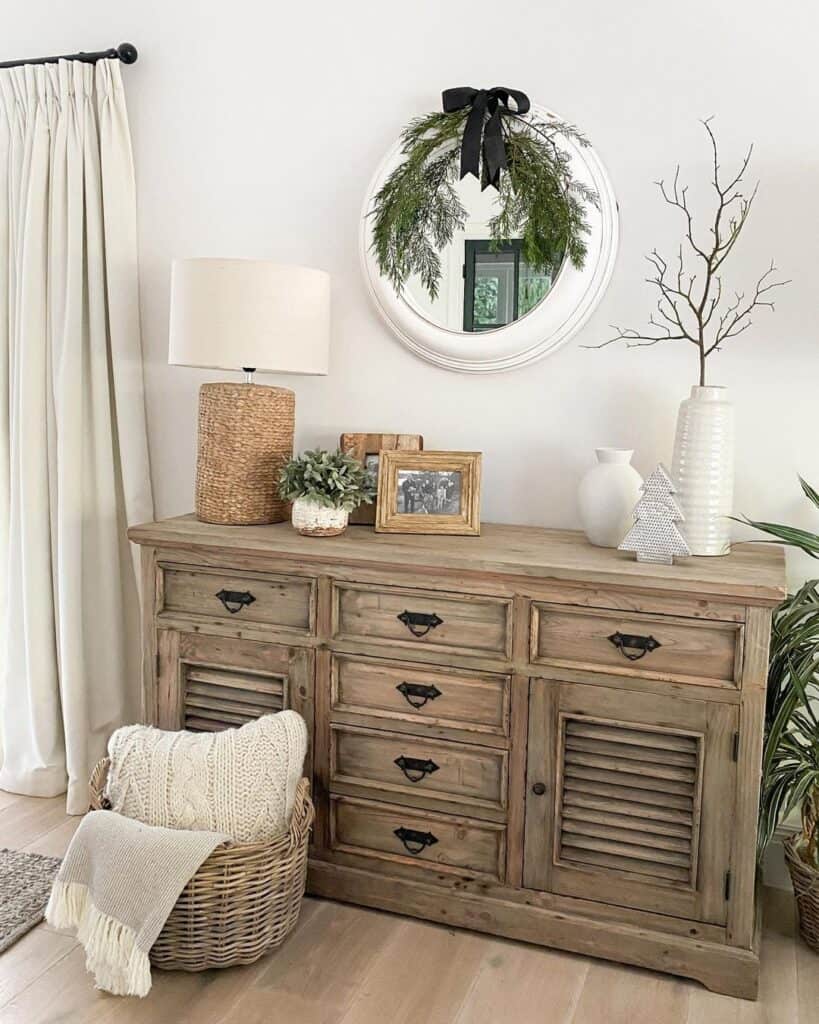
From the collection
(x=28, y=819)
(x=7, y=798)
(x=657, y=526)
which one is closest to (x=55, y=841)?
(x=28, y=819)

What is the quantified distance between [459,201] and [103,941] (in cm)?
188

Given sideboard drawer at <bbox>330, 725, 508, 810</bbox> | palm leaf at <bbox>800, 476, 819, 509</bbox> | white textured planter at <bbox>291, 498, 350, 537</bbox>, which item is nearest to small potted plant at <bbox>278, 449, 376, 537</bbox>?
white textured planter at <bbox>291, 498, 350, 537</bbox>

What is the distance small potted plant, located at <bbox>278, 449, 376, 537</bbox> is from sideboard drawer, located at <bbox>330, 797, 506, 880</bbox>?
65cm

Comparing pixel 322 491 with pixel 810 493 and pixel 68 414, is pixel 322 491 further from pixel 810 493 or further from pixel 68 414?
pixel 810 493

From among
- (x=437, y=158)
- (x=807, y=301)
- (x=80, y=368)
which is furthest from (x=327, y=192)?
(x=807, y=301)

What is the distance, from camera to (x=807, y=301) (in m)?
2.25

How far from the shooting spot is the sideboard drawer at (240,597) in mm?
2244

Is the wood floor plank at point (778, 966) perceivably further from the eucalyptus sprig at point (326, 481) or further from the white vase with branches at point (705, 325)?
the eucalyptus sprig at point (326, 481)

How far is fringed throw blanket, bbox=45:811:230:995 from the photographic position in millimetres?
1888

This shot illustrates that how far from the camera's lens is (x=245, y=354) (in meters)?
2.33

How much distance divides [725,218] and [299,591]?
52.4 inches

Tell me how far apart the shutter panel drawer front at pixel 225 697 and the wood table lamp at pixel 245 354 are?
388 millimetres

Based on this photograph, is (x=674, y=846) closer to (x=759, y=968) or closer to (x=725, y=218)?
(x=759, y=968)

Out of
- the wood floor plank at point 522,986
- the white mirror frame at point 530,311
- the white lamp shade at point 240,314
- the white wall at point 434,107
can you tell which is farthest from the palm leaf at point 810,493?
the white lamp shade at point 240,314
